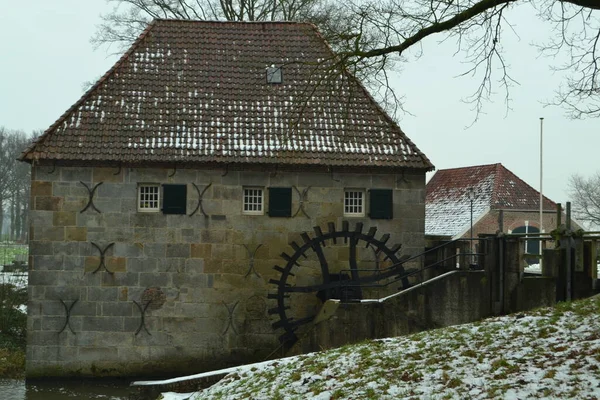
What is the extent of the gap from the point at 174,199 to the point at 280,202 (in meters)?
2.36

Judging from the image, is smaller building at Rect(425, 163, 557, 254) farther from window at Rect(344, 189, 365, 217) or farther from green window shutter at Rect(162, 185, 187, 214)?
green window shutter at Rect(162, 185, 187, 214)

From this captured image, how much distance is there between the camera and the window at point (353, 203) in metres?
18.9

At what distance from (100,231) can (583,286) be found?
10.2 meters

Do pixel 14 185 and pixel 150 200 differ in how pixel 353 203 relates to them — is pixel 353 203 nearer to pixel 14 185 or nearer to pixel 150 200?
pixel 150 200

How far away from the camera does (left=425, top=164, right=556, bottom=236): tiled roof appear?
35.2 m

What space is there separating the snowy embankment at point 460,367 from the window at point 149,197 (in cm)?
681

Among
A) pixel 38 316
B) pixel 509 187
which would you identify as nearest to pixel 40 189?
pixel 38 316

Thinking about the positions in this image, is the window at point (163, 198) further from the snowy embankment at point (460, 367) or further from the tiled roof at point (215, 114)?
the snowy embankment at point (460, 367)

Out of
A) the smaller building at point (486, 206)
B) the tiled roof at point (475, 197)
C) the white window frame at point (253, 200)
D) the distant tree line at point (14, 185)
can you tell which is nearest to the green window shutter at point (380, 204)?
the white window frame at point (253, 200)

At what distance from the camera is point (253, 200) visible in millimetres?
18703

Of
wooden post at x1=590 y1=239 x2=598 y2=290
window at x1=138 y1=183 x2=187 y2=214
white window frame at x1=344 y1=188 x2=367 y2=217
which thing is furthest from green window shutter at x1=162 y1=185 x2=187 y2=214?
wooden post at x1=590 y1=239 x2=598 y2=290

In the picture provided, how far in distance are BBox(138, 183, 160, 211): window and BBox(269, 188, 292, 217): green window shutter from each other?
8.34ft

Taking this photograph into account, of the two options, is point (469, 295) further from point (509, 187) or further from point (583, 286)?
point (509, 187)

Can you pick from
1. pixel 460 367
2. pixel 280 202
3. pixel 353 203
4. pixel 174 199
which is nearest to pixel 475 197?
pixel 353 203
